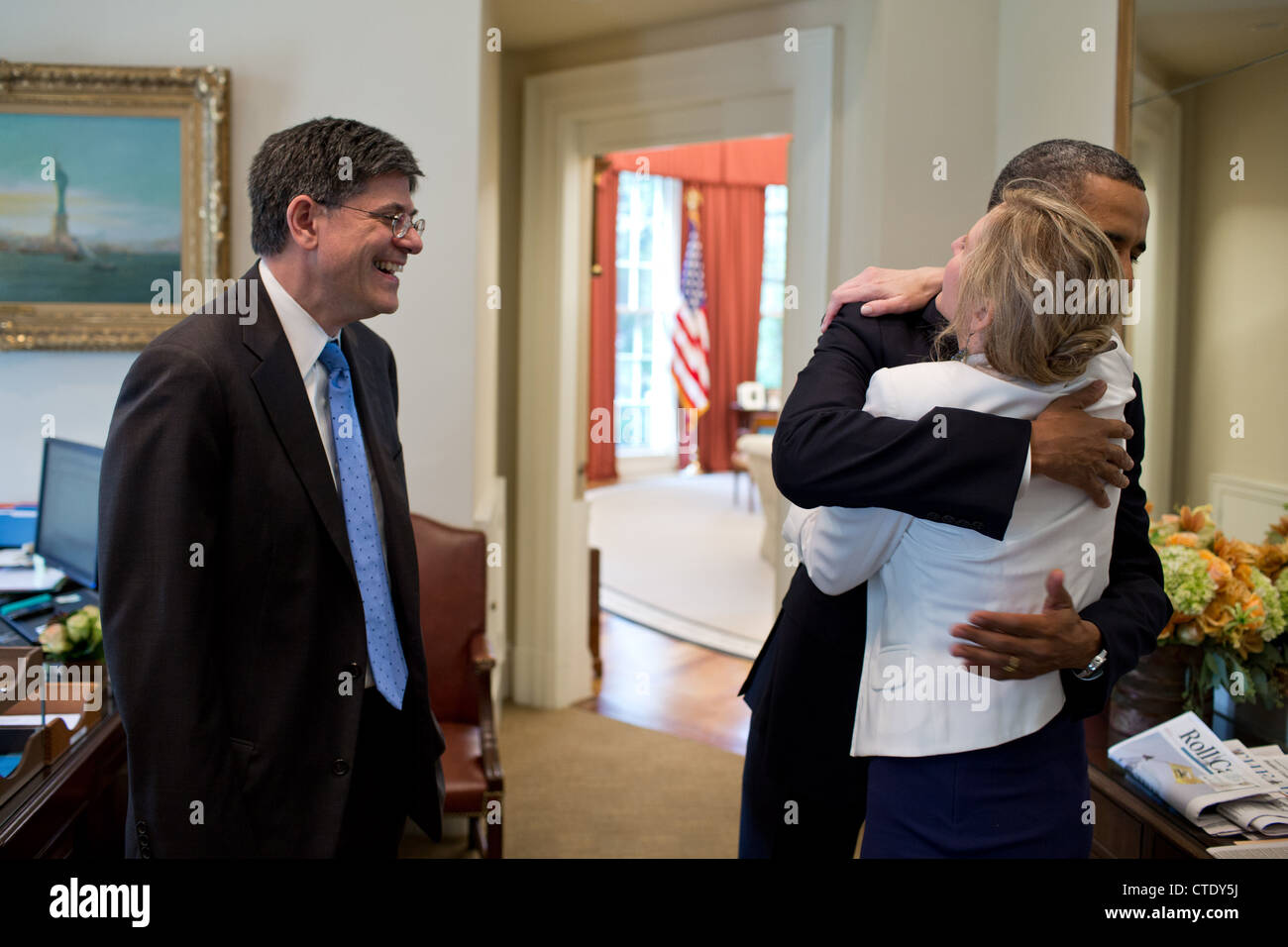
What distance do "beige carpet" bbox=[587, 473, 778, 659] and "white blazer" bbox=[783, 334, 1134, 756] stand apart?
3.65m

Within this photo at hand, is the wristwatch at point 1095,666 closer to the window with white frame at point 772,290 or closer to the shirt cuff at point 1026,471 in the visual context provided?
Result: the shirt cuff at point 1026,471

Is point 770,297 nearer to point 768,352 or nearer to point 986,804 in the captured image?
point 768,352

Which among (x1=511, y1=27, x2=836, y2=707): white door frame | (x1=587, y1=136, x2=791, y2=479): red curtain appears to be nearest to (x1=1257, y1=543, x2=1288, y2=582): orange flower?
(x1=511, y1=27, x2=836, y2=707): white door frame

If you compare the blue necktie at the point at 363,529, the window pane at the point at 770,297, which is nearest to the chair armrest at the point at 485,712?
the blue necktie at the point at 363,529

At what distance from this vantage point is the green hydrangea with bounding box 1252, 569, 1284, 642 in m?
2.08

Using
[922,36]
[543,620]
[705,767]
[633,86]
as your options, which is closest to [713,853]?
[705,767]

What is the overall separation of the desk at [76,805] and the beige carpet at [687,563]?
3123mm

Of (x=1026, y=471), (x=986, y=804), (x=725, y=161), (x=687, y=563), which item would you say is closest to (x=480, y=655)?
(x=986, y=804)

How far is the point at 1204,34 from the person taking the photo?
2.49 meters

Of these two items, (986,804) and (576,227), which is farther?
(576,227)

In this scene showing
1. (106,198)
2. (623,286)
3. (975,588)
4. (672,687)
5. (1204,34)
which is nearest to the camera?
(975,588)

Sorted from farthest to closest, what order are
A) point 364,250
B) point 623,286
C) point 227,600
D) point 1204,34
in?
point 623,286 < point 1204,34 < point 364,250 < point 227,600

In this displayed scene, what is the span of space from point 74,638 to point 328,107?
1808 millimetres

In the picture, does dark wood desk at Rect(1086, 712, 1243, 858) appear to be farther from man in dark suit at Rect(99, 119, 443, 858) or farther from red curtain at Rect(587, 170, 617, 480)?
red curtain at Rect(587, 170, 617, 480)
